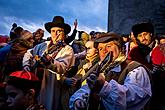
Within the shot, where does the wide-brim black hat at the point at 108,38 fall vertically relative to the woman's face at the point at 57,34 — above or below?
below

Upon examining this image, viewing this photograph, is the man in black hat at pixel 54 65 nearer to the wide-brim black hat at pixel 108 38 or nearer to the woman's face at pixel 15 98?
the wide-brim black hat at pixel 108 38

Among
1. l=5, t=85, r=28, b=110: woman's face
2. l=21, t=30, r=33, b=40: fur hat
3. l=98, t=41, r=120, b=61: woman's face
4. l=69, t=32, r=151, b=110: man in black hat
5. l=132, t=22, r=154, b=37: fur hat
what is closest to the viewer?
l=69, t=32, r=151, b=110: man in black hat

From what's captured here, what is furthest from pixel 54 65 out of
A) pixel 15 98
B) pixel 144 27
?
pixel 15 98

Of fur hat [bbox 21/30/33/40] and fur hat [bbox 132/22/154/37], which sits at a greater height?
fur hat [bbox 132/22/154/37]

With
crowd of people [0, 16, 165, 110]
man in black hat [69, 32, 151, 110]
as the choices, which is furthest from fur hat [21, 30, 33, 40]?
man in black hat [69, 32, 151, 110]

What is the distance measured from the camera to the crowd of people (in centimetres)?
429

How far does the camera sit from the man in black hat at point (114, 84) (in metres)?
4.06

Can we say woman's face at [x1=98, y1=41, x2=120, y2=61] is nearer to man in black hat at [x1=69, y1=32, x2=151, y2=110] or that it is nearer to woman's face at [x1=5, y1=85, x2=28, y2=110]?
man in black hat at [x1=69, y1=32, x2=151, y2=110]

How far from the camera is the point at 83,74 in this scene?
6332 mm

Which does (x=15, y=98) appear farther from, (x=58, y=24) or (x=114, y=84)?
(x=58, y=24)

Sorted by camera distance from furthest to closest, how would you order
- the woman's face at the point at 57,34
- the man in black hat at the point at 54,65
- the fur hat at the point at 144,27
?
the woman's face at the point at 57,34
the fur hat at the point at 144,27
the man in black hat at the point at 54,65

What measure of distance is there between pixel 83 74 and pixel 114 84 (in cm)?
222

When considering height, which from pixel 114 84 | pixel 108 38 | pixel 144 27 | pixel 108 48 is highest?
pixel 144 27

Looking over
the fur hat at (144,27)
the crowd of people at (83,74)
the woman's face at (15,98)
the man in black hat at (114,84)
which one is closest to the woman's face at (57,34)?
the crowd of people at (83,74)
